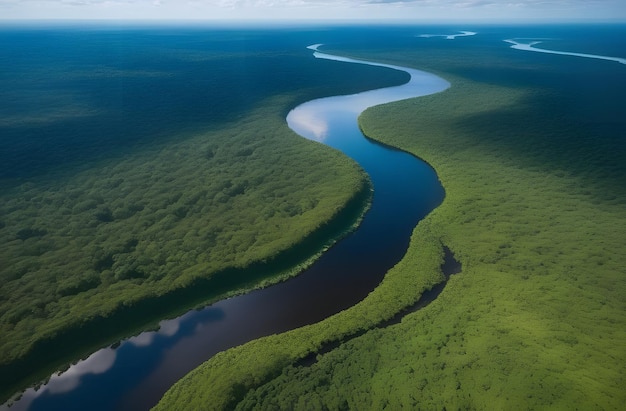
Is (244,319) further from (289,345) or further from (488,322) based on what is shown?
(488,322)

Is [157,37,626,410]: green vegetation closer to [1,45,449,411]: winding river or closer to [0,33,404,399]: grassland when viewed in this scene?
[1,45,449,411]: winding river

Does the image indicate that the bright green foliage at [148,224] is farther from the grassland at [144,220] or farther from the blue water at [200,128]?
the blue water at [200,128]

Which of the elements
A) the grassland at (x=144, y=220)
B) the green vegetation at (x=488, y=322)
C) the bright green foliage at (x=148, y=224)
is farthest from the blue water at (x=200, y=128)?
the bright green foliage at (x=148, y=224)

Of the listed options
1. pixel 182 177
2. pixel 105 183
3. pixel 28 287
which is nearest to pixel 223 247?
pixel 28 287

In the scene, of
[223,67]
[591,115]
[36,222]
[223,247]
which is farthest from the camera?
[223,67]

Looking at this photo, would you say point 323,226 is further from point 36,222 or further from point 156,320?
point 36,222

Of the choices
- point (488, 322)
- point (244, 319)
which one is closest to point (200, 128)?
point (244, 319)
